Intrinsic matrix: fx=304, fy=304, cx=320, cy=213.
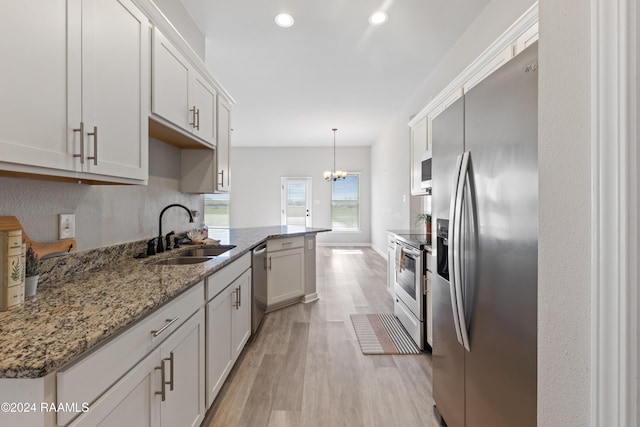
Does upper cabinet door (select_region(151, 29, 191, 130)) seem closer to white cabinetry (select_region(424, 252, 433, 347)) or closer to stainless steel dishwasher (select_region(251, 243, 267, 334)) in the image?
stainless steel dishwasher (select_region(251, 243, 267, 334))

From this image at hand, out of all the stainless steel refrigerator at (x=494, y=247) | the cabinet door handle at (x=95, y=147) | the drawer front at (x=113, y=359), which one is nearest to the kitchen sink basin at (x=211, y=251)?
the drawer front at (x=113, y=359)

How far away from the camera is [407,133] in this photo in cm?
518

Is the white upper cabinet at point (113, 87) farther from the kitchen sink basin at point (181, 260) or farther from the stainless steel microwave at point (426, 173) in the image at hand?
the stainless steel microwave at point (426, 173)

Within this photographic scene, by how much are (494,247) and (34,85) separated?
1628 mm

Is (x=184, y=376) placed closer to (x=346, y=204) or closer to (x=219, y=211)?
(x=346, y=204)

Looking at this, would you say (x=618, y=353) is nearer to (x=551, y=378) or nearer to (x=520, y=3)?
(x=551, y=378)

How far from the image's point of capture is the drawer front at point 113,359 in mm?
735

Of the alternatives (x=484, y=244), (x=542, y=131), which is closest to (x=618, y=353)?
(x=542, y=131)

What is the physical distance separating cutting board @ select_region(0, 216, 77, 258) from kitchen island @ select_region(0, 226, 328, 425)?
48mm

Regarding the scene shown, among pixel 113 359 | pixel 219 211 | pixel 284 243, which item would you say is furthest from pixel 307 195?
pixel 113 359

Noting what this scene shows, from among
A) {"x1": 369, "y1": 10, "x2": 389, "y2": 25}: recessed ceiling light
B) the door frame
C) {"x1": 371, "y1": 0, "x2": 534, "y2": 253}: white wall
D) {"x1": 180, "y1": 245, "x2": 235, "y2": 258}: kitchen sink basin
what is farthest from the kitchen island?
the door frame

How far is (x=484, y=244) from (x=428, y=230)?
6.33 feet

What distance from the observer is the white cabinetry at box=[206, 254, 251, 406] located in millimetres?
1670

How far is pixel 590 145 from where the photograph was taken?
1.91ft
